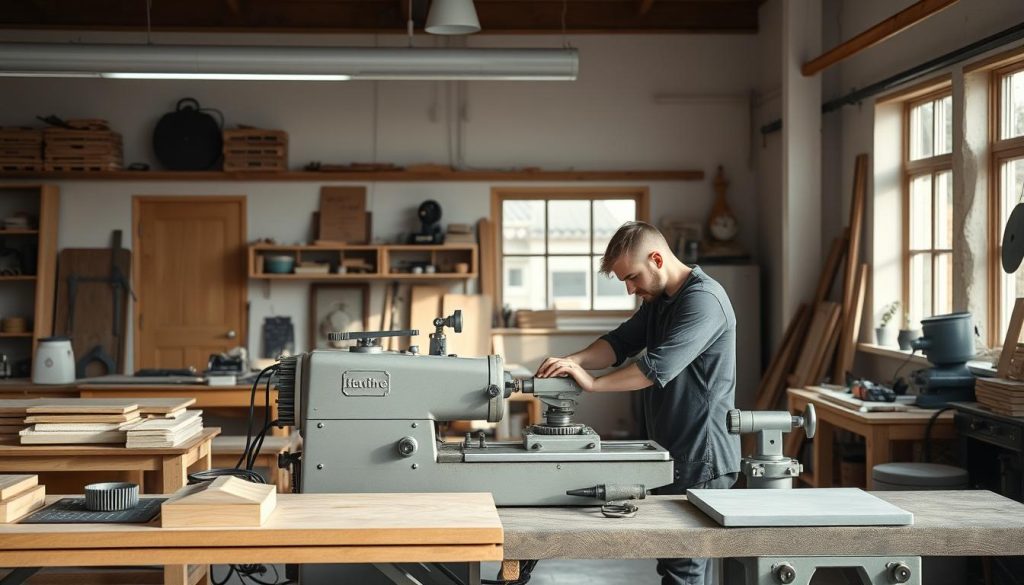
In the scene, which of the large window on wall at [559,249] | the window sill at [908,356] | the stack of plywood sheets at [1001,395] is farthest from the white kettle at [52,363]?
the stack of plywood sheets at [1001,395]

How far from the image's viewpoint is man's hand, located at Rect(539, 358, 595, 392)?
3.09 m

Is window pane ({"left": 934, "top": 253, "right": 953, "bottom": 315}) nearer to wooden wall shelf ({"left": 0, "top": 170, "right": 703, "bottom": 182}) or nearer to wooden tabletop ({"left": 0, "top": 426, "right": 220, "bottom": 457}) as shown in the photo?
wooden wall shelf ({"left": 0, "top": 170, "right": 703, "bottom": 182})

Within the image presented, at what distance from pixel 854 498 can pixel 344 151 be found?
6498 millimetres

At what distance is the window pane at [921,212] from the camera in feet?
21.9

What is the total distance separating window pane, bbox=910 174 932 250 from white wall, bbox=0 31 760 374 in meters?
2.11

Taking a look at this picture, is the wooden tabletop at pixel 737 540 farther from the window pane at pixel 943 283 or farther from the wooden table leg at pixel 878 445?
the window pane at pixel 943 283

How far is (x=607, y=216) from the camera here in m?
8.98

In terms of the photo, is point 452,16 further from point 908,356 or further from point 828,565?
point 828,565

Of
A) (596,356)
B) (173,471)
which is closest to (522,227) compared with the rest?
(173,471)

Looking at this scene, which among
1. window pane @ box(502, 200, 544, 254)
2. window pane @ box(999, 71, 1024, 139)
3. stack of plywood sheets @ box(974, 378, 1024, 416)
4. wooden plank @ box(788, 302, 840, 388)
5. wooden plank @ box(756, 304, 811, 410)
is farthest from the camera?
window pane @ box(502, 200, 544, 254)

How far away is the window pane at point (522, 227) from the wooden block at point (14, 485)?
6.27 metres

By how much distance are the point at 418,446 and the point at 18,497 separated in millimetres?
→ 1033

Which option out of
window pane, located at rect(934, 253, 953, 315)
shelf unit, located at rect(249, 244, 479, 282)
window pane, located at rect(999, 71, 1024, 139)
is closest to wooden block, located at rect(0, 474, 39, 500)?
window pane, located at rect(999, 71, 1024, 139)

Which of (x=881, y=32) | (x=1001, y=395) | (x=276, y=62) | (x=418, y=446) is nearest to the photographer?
(x=418, y=446)
